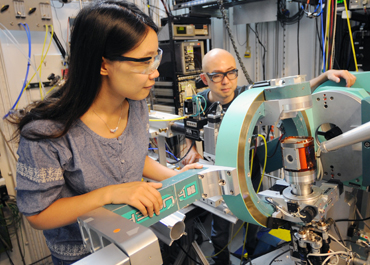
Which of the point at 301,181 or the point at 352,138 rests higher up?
the point at 352,138

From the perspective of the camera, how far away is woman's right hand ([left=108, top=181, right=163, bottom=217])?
63 centimetres

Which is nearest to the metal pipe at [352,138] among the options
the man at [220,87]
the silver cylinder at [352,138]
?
the silver cylinder at [352,138]

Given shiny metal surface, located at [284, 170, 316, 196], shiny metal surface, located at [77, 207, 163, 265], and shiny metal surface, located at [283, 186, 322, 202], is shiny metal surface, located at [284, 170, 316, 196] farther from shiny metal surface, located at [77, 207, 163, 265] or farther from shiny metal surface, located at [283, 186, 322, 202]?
shiny metal surface, located at [77, 207, 163, 265]

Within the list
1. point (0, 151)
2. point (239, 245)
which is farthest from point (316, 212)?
point (0, 151)

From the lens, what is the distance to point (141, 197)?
0.64 meters

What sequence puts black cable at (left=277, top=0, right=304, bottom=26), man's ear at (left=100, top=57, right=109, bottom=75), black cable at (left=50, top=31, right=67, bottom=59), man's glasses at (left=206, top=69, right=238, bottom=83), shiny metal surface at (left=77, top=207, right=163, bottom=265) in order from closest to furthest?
shiny metal surface at (left=77, top=207, right=163, bottom=265)
man's ear at (left=100, top=57, right=109, bottom=75)
man's glasses at (left=206, top=69, right=238, bottom=83)
black cable at (left=50, top=31, right=67, bottom=59)
black cable at (left=277, top=0, right=304, bottom=26)

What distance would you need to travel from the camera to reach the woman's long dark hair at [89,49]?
81 centimetres

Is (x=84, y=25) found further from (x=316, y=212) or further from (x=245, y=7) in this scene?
(x=245, y=7)

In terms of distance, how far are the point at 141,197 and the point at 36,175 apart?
342 mm

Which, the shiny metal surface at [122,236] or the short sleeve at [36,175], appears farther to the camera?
the short sleeve at [36,175]

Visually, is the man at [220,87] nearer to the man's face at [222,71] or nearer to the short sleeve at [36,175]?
the man's face at [222,71]

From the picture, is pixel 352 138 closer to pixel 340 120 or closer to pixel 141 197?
pixel 340 120

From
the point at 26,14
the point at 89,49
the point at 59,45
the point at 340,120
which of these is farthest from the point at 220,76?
the point at 26,14

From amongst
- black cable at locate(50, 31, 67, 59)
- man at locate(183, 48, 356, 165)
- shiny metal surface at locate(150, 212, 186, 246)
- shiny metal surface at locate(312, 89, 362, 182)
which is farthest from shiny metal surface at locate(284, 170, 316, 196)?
black cable at locate(50, 31, 67, 59)
